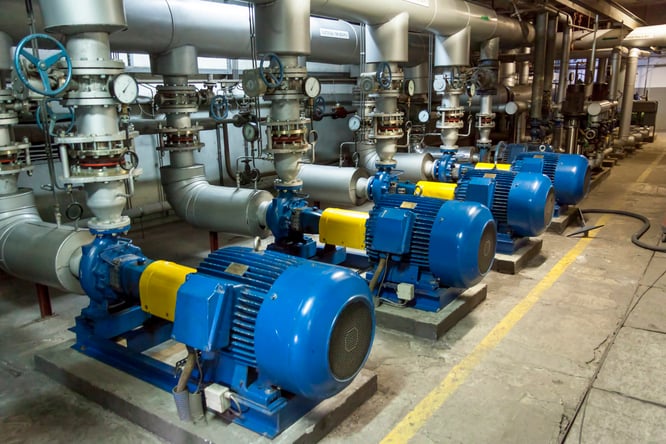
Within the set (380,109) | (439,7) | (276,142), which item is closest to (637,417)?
(276,142)

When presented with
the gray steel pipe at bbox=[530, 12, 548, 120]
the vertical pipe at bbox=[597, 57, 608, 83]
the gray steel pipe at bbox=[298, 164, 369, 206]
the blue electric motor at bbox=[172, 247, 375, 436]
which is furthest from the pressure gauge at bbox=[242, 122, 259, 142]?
the vertical pipe at bbox=[597, 57, 608, 83]

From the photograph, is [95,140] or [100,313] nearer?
[95,140]

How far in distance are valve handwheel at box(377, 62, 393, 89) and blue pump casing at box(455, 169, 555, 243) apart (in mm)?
1307

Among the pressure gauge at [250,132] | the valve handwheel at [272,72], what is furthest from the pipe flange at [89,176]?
the pressure gauge at [250,132]

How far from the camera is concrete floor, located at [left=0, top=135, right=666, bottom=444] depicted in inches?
99.3

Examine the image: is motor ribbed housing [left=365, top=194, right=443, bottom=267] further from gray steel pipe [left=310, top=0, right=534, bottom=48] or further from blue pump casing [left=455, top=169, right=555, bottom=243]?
gray steel pipe [left=310, top=0, right=534, bottom=48]

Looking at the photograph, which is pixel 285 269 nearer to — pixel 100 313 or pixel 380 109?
pixel 100 313

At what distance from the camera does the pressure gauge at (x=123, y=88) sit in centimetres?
269

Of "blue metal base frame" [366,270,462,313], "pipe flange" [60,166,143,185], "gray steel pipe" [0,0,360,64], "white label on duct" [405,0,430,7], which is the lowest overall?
"blue metal base frame" [366,270,462,313]

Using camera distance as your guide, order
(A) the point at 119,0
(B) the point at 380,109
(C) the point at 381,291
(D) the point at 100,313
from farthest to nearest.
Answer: (B) the point at 380,109 < (C) the point at 381,291 < (D) the point at 100,313 < (A) the point at 119,0

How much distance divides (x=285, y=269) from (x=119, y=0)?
63.1 inches

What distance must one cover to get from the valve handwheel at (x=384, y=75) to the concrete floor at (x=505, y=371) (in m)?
2.17

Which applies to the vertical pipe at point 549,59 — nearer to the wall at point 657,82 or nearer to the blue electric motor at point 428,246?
the blue electric motor at point 428,246

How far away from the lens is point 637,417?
260 centimetres
